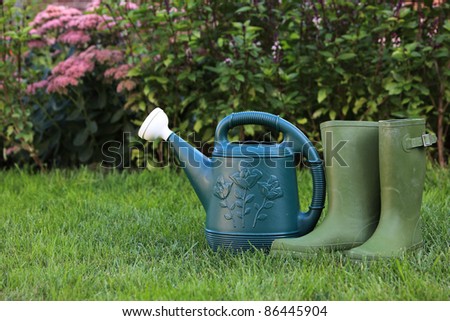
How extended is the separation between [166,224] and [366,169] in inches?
32.1

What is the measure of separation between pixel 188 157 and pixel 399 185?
71 centimetres

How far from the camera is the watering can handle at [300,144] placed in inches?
84.4

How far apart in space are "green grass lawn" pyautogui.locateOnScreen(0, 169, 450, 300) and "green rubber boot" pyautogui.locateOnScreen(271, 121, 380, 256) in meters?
0.10

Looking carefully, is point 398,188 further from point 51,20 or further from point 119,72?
point 51,20

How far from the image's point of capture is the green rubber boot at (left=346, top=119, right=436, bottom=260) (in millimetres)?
1981

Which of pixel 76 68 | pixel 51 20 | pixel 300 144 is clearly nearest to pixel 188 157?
pixel 300 144

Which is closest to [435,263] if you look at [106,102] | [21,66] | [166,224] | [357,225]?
[357,225]

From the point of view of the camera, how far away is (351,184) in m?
2.08

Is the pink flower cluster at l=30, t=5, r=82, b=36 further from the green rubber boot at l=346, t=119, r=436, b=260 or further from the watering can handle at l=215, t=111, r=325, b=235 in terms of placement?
the green rubber boot at l=346, t=119, r=436, b=260

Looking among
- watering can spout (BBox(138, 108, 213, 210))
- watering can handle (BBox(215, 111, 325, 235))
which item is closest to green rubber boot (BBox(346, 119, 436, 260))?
watering can handle (BBox(215, 111, 325, 235))

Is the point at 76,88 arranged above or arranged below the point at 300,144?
above

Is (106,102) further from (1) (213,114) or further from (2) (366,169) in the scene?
(2) (366,169)

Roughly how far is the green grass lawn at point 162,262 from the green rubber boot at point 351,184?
4.0 inches

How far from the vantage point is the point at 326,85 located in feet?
11.2
